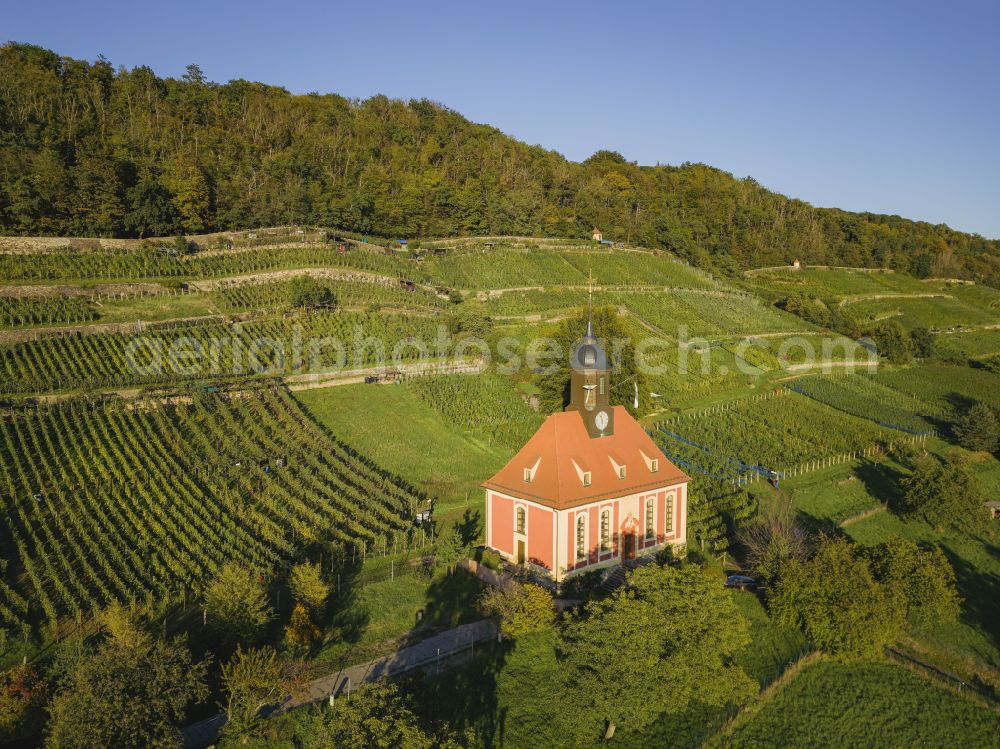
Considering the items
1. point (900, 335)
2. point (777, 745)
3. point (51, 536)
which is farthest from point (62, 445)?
point (900, 335)

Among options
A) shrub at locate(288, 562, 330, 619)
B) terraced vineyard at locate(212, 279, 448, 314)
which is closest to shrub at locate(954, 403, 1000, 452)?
terraced vineyard at locate(212, 279, 448, 314)

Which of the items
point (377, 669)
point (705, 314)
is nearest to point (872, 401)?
point (705, 314)

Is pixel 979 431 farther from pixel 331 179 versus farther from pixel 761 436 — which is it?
pixel 331 179

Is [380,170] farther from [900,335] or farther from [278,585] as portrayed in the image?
[278,585]

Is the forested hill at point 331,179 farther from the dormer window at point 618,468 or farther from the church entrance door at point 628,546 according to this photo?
the church entrance door at point 628,546

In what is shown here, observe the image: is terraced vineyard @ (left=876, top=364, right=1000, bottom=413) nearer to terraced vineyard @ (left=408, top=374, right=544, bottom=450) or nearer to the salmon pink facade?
terraced vineyard @ (left=408, top=374, right=544, bottom=450)

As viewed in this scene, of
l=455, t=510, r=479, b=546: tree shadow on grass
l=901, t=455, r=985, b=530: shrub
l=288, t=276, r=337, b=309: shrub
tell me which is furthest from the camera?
l=288, t=276, r=337, b=309: shrub
